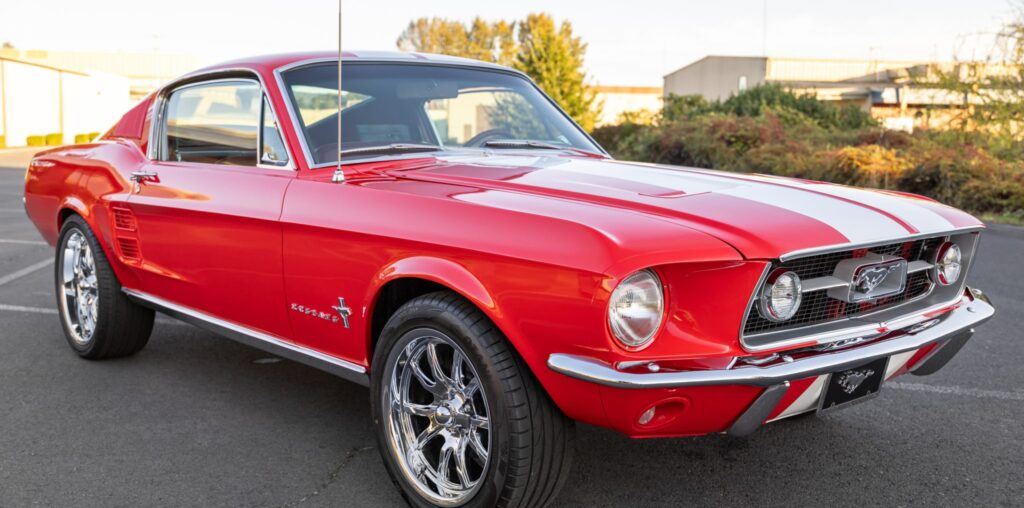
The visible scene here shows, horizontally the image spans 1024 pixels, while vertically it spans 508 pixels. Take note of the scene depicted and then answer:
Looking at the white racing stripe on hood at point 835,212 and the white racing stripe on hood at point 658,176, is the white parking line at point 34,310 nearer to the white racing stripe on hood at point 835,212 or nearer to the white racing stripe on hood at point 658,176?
the white racing stripe on hood at point 658,176

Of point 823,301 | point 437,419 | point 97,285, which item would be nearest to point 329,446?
point 437,419

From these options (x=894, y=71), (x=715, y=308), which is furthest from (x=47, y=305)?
(x=894, y=71)

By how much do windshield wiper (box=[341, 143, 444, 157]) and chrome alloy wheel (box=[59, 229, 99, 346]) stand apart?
185 centimetres

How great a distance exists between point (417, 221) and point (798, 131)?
656 inches

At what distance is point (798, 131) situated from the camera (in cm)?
1827

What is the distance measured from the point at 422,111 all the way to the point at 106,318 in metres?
1.95

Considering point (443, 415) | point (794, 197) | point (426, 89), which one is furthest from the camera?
point (426, 89)

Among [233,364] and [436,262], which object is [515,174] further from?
[233,364]

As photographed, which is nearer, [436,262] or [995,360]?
[436,262]

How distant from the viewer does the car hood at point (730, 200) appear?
258cm

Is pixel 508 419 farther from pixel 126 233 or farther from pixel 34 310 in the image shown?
pixel 34 310

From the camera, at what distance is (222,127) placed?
4.04 metres

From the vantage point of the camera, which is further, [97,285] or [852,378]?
[97,285]

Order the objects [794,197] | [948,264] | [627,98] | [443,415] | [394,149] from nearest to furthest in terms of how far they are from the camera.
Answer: [443,415] → [794,197] → [948,264] → [394,149] → [627,98]
